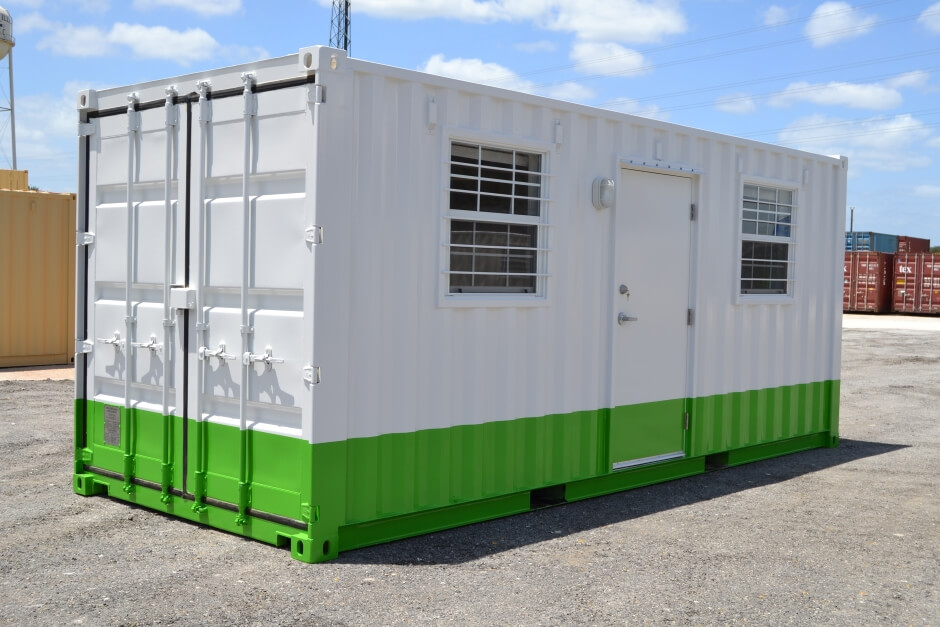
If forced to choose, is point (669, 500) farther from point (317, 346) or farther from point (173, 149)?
point (173, 149)

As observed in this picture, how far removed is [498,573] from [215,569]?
4.86 ft

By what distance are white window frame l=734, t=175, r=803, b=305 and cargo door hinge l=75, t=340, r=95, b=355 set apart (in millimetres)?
5007

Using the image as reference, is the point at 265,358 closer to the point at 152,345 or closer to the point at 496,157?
the point at 152,345

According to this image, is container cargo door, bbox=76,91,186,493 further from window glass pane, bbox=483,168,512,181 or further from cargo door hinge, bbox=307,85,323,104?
window glass pane, bbox=483,168,512,181

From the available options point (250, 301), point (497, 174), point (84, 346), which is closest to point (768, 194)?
point (497, 174)

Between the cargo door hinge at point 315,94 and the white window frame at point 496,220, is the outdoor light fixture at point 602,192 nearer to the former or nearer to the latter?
the white window frame at point 496,220

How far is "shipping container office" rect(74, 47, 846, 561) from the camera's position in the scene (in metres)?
5.32

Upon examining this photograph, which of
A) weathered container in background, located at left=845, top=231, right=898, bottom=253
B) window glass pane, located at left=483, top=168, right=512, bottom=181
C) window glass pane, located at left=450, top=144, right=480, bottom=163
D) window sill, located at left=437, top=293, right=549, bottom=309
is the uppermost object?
weathered container in background, located at left=845, top=231, right=898, bottom=253

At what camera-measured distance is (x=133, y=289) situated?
634 centimetres

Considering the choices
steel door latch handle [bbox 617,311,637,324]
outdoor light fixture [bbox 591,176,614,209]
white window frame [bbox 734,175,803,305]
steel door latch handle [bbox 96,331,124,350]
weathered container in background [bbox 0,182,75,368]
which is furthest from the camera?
weathered container in background [bbox 0,182,75,368]

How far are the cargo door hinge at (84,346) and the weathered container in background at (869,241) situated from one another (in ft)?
143

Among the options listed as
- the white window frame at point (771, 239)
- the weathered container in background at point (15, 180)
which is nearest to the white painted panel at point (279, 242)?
the white window frame at point (771, 239)

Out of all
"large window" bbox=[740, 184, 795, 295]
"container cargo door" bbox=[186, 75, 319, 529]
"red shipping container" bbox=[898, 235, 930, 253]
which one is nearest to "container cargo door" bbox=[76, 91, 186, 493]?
"container cargo door" bbox=[186, 75, 319, 529]

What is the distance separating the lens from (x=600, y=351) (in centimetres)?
695
